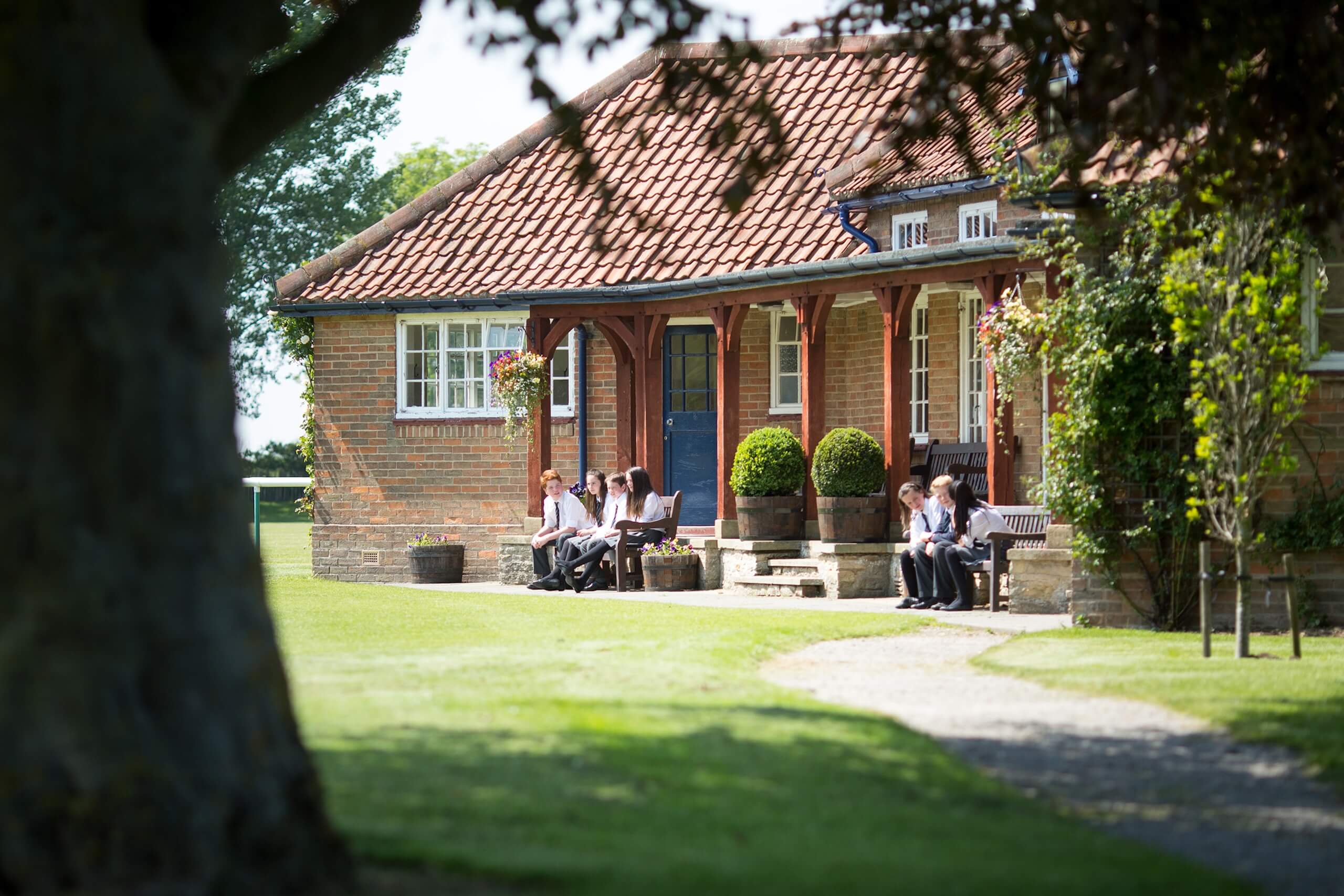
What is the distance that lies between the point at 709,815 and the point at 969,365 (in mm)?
13916

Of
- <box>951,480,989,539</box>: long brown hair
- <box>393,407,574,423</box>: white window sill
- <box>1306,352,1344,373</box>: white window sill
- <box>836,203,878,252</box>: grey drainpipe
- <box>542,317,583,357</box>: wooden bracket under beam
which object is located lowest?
<box>951,480,989,539</box>: long brown hair

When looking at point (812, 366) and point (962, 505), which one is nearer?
point (962, 505)

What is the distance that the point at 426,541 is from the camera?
20.2 m

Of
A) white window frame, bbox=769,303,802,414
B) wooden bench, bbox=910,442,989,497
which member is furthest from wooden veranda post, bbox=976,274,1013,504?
white window frame, bbox=769,303,802,414

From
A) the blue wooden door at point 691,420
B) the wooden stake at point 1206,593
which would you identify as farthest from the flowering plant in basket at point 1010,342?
the blue wooden door at point 691,420

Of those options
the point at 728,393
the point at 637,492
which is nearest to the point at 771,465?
the point at 728,393

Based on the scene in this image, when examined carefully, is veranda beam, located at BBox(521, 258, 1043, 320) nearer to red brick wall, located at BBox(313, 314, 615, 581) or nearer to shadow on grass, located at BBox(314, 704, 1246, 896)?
red brick wall, located at BBox(313, 314, 615, 581)

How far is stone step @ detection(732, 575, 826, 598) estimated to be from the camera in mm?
16641

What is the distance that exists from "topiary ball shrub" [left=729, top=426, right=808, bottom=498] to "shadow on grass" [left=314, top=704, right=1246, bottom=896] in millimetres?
10135

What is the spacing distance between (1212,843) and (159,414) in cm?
356

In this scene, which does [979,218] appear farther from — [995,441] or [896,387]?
[995,441]

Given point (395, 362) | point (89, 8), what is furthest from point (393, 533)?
point (89, 8)

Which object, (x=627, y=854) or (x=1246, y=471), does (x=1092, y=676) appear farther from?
(x=627, y=854)

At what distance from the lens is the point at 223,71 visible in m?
4.90
